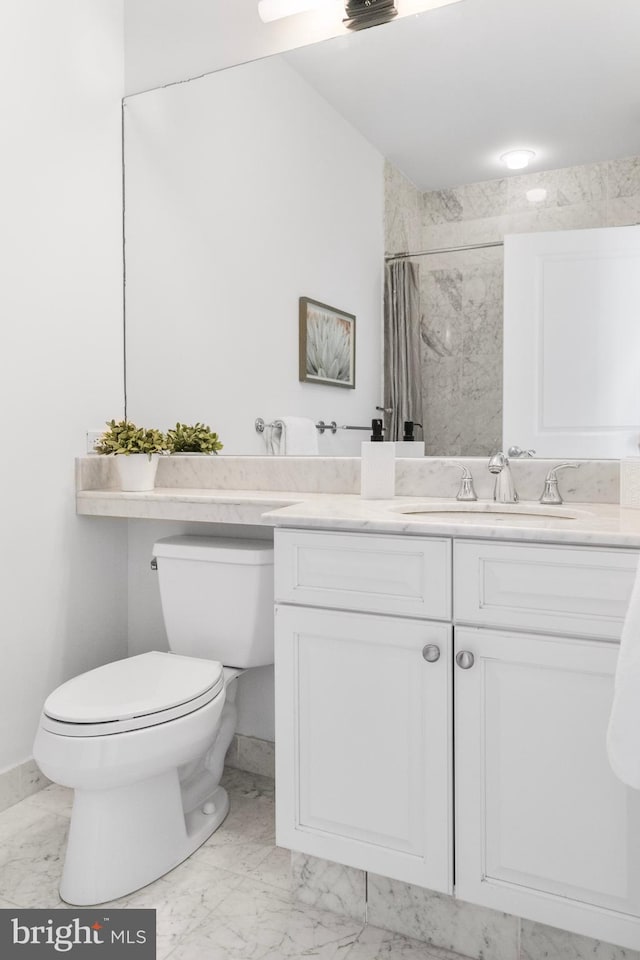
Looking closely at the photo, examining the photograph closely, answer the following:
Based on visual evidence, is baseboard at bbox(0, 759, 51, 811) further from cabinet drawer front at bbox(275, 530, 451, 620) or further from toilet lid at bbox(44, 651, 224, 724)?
cabinet drawer front at bbox(275, 530, 451, 620)

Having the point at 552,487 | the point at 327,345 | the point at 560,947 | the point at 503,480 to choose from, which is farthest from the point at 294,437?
the point at 560,947

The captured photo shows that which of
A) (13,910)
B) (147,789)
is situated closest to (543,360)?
(147,789)

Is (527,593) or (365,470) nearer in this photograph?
(527,593)

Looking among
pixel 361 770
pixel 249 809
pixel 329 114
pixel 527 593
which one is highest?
pixel 329 114

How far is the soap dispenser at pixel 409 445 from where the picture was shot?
1.84 meters

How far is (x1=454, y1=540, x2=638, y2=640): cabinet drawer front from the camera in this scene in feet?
3.67

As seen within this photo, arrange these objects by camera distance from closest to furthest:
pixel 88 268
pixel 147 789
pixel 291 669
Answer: pixel 291 669, pixel 147 789, pixel 88 268

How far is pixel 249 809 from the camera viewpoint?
185 cm

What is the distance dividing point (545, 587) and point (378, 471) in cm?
66

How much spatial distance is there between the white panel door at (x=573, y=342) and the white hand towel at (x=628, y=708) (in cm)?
80

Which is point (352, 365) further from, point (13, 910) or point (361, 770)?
point (13, 910)

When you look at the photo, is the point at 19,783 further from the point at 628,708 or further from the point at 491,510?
the point at 628,708

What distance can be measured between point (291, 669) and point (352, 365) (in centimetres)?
91

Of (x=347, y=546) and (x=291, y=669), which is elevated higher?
(x=347, y=546)
